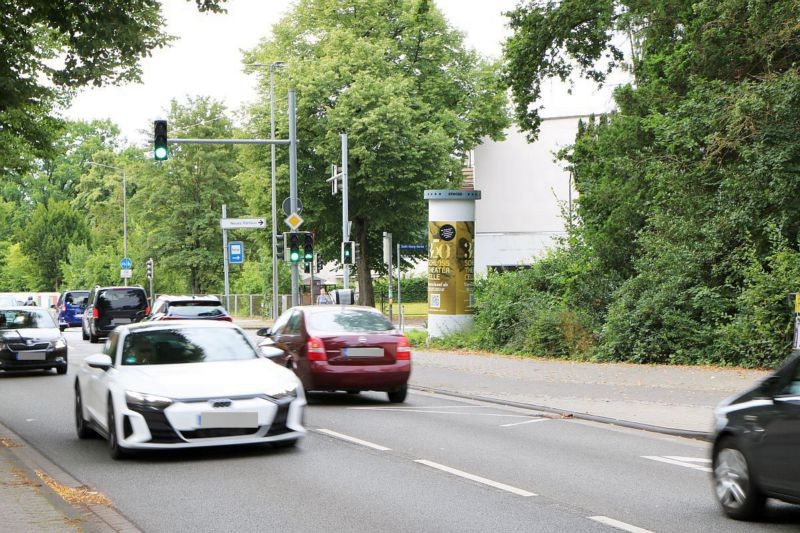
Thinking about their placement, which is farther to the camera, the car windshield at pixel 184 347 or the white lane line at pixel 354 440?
the car windshield at pixel 184 347

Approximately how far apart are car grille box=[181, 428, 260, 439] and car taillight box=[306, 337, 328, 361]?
5.18 metres

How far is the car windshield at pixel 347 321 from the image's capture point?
16.5 metres

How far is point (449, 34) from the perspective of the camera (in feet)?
168

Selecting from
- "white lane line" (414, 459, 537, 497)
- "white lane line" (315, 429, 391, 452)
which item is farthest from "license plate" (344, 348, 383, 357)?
"white lane line" (414, 459, 537, 497)

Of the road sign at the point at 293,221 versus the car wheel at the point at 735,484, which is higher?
the road sign at the point at 293,221

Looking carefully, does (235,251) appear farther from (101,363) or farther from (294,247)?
(101,363)

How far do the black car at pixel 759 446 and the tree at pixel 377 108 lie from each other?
37.9 m

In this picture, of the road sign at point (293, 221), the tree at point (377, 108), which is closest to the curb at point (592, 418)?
the road sign at point (293, 221)

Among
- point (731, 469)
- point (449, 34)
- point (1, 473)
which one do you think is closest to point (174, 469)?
point (1, 473)

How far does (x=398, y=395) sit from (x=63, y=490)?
8.30 m

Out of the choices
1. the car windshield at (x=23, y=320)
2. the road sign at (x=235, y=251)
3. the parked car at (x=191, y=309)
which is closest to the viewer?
the car windshield at (x=23, y=320)

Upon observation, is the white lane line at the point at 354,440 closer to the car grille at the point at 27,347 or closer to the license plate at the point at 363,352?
the license plate at the point at 363,352

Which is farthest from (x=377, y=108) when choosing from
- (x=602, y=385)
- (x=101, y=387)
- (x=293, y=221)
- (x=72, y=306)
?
(x=101, y=387)

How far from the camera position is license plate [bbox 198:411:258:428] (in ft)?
35.1
